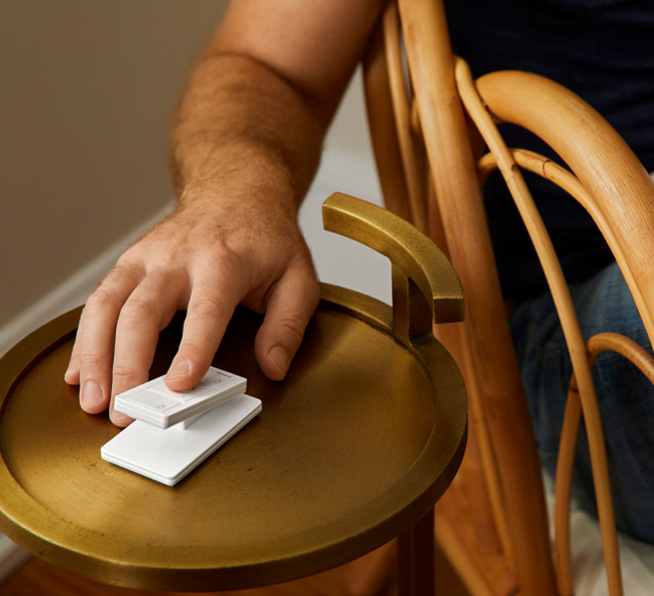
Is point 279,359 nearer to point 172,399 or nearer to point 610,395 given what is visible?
point 172,399

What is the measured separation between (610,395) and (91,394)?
380mm

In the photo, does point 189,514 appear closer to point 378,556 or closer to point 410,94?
point 410,94

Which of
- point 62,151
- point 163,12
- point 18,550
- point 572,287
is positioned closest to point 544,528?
point 572,287

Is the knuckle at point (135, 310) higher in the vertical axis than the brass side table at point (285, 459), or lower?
higher

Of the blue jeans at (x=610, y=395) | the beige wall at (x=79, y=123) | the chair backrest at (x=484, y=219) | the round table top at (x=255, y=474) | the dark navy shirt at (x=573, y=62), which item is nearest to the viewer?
the round table top at (x=255, y=474)

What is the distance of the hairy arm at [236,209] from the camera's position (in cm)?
45

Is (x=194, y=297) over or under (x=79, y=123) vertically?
over

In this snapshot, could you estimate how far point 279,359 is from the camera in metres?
0.48

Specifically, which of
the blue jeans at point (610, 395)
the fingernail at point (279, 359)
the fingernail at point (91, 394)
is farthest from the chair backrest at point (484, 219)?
the fingernail at point (91, 394)

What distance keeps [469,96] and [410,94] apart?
0.15 metres

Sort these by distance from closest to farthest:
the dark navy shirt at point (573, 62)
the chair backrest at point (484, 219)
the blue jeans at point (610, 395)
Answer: the chair backrest at point (484, 219) → the blue jeans at point (610, 395) → the dark navy shirt at point (573, 62)

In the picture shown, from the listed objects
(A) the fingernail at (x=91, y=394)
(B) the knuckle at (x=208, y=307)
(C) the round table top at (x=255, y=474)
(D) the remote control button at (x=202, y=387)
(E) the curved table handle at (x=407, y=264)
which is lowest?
(C) the round table top at (x=255, y=474)

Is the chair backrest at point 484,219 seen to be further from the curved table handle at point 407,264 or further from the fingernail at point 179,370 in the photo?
the fingernail at point 179,370

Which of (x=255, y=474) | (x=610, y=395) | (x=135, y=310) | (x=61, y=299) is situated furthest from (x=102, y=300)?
(x=61, y=299)
